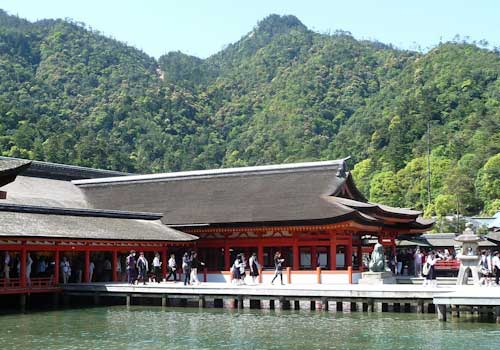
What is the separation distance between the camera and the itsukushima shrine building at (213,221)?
3162 cm

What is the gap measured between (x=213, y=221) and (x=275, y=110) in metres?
92.5

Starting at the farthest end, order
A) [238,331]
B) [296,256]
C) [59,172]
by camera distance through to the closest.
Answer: [59,172] < [296,256] < [238,331]

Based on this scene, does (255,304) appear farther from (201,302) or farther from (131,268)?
(131,268)

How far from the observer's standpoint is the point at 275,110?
128m

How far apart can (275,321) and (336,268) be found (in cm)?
1104

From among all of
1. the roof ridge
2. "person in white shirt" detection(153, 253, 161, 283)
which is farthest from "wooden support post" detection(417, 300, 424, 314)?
the roof ridge

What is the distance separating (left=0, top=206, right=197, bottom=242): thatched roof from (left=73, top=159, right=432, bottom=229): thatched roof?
204cm

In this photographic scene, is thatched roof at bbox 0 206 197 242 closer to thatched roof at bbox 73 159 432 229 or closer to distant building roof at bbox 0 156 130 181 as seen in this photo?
thatched roof at bbox 73 159 432 229

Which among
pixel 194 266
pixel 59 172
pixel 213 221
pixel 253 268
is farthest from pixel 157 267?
pixel 59 172

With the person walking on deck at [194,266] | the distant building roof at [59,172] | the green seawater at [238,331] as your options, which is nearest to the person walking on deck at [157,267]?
the person walking on deck at [194,266]

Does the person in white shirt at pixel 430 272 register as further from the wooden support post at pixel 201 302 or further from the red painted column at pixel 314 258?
the wooden support post at pixel 201 302

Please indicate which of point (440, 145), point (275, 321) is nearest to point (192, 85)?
point (440, 145)

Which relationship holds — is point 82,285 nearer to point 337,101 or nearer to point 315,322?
point 315,322

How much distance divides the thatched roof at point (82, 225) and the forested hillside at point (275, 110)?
151ft
